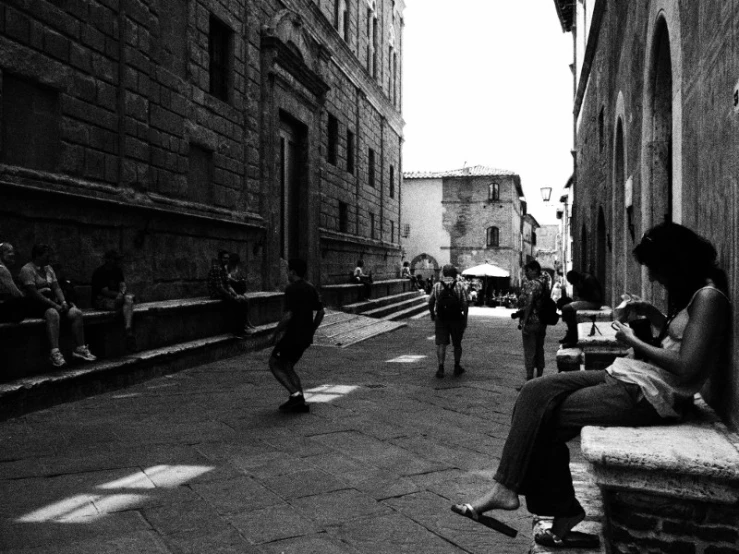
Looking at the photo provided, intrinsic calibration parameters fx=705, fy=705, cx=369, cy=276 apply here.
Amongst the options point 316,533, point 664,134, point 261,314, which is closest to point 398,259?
point 261,314

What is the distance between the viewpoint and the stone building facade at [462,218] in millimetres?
47344

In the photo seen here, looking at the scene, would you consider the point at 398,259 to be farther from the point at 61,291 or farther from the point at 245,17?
the point at 61,291

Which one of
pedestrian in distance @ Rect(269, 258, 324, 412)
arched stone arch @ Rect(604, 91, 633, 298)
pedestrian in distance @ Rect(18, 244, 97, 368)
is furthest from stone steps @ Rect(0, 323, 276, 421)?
arched stone arch @ Rect(604, 91, 633, 298)

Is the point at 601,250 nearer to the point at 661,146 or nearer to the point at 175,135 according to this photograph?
the point at 661,146

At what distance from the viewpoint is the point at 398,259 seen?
28172 mm

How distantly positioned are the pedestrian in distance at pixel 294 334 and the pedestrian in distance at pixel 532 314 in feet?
8.76

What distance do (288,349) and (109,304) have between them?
9.01 ft

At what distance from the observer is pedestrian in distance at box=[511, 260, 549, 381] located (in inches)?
325

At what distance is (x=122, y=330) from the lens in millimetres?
8477

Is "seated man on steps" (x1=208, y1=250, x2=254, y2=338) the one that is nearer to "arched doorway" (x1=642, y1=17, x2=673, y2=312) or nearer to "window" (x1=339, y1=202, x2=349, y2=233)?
"arched doorway" (x1=642, y1=17, x2=673, y2=312)

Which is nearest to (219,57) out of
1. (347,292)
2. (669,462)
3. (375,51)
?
(347,292)

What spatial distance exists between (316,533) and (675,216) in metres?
2.88

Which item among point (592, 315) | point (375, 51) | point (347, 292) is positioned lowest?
point (347, 292)

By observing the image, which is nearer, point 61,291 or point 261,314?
point 61,291
